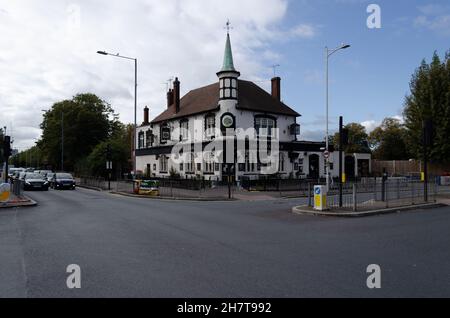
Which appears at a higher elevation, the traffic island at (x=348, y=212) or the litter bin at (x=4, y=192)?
the litter bin at (x=4, y=192)

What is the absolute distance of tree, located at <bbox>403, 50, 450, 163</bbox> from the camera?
41.9 m

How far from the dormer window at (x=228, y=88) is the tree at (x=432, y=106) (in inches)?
823

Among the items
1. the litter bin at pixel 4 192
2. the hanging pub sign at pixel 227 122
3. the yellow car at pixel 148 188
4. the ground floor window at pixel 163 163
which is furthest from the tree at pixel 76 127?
the litter bin at pixel 4 192

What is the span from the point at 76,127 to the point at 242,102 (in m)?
37.0

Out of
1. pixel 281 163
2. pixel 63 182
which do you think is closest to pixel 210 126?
pixel 281 163

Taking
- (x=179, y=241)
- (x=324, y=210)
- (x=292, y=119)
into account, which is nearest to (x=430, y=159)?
(x=292, y=119)

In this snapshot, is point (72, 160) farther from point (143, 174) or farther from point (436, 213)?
point (436, 213)

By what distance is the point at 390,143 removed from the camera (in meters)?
70.2

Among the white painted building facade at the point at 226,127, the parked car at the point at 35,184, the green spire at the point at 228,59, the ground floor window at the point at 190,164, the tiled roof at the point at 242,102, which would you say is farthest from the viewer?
the ground floor window at the point at 190,164

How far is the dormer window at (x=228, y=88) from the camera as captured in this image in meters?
36.1

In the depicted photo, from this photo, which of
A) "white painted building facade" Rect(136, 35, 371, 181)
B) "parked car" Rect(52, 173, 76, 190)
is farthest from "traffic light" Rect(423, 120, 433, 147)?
"parked car" Rect(52, 173, 76, 190)

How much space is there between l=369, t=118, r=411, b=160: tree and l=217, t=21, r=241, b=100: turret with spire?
1688 inches

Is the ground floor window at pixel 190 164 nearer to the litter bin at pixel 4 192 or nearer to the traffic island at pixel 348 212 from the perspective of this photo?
the litter bin at pixel 4 192

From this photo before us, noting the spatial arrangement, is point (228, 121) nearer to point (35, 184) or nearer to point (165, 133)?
point (165, 133)
